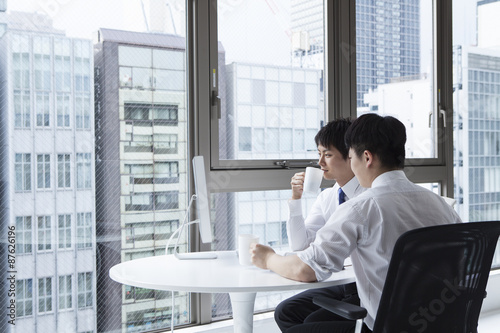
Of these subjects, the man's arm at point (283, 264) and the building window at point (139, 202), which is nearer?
the man's arm at point (283, 264)

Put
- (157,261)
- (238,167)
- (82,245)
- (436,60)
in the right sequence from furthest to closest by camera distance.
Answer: (436,60) < (238,167) < (82,245) < (157,261)

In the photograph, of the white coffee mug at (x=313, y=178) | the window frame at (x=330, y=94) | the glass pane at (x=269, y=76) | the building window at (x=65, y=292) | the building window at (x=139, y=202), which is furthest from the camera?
the glass pane at (x=269, y=76)

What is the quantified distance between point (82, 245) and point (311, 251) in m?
1.27

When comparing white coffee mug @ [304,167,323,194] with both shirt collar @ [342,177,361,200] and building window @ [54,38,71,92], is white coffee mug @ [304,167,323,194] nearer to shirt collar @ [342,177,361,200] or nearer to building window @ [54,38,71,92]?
shirt collar @ [342,177,361,200]

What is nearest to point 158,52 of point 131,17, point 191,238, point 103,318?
point 131,17

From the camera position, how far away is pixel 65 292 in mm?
2396

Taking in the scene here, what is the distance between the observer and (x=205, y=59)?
2.71 meters

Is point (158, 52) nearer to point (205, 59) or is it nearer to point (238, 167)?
point (205, 59)

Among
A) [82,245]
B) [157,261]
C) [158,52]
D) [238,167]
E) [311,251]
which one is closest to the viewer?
[311,251]

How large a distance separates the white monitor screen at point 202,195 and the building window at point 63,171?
747mm

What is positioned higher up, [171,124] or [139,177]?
[171,124]

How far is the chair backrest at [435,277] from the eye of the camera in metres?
1.33

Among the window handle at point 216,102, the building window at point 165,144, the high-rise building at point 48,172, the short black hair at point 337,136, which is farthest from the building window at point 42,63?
the short black hair at point 337,136

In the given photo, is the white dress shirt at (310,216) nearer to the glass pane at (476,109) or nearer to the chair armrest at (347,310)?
the chair armrest at (347,310)
